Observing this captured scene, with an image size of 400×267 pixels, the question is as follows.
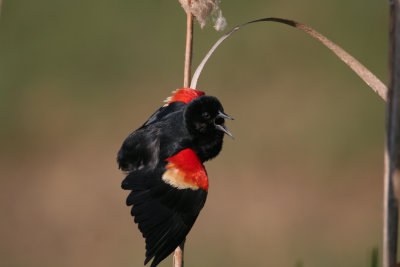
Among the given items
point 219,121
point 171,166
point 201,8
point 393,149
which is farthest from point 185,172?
point 393,149

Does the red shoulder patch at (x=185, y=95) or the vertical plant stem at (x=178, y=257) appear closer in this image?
the vertical plant stem at (x=178, y=257)

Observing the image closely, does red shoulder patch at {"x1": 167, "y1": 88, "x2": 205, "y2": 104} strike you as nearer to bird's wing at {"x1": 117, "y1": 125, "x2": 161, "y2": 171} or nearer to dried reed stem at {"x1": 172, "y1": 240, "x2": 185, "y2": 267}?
bird's wing at {"x1": 117, "y1": 125, "x2": 161, "y2": 171}

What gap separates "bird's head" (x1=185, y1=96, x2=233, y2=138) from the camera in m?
1.94

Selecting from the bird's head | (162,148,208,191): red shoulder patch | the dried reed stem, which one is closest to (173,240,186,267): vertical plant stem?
the dried reed stem

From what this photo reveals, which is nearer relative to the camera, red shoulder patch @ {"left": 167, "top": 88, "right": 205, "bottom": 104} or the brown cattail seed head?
the brown cattail seed head

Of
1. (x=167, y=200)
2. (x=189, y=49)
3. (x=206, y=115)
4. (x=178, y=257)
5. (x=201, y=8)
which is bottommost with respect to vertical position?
(x=178, y=257)

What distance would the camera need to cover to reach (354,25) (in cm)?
502

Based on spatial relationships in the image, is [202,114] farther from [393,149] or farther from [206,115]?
[393,149]

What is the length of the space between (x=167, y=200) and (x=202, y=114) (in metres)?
0.33

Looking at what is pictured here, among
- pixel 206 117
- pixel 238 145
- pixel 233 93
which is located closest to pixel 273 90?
pixel 233 93

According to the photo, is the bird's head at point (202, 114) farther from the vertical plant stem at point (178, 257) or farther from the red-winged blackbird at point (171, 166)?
the vertical plant stem at point (178, 257)

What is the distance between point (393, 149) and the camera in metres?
1.30

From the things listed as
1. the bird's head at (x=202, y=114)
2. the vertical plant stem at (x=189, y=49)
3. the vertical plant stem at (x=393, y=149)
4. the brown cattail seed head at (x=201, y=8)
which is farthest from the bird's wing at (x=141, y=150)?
the vertical plant stem at (x=393, y=149)

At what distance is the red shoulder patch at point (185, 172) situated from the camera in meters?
1.71
